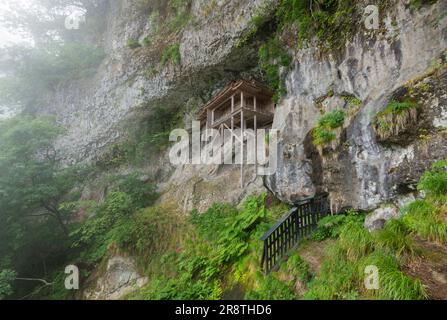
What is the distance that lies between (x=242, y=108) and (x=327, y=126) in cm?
573

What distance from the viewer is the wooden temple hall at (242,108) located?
12.6m

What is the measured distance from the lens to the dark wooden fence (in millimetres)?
6133

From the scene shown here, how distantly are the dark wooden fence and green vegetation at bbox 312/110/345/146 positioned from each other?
1628 millimetres

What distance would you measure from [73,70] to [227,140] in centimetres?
1773

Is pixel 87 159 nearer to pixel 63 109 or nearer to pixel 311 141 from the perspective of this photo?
pixel 63 109

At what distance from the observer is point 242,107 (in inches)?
494
